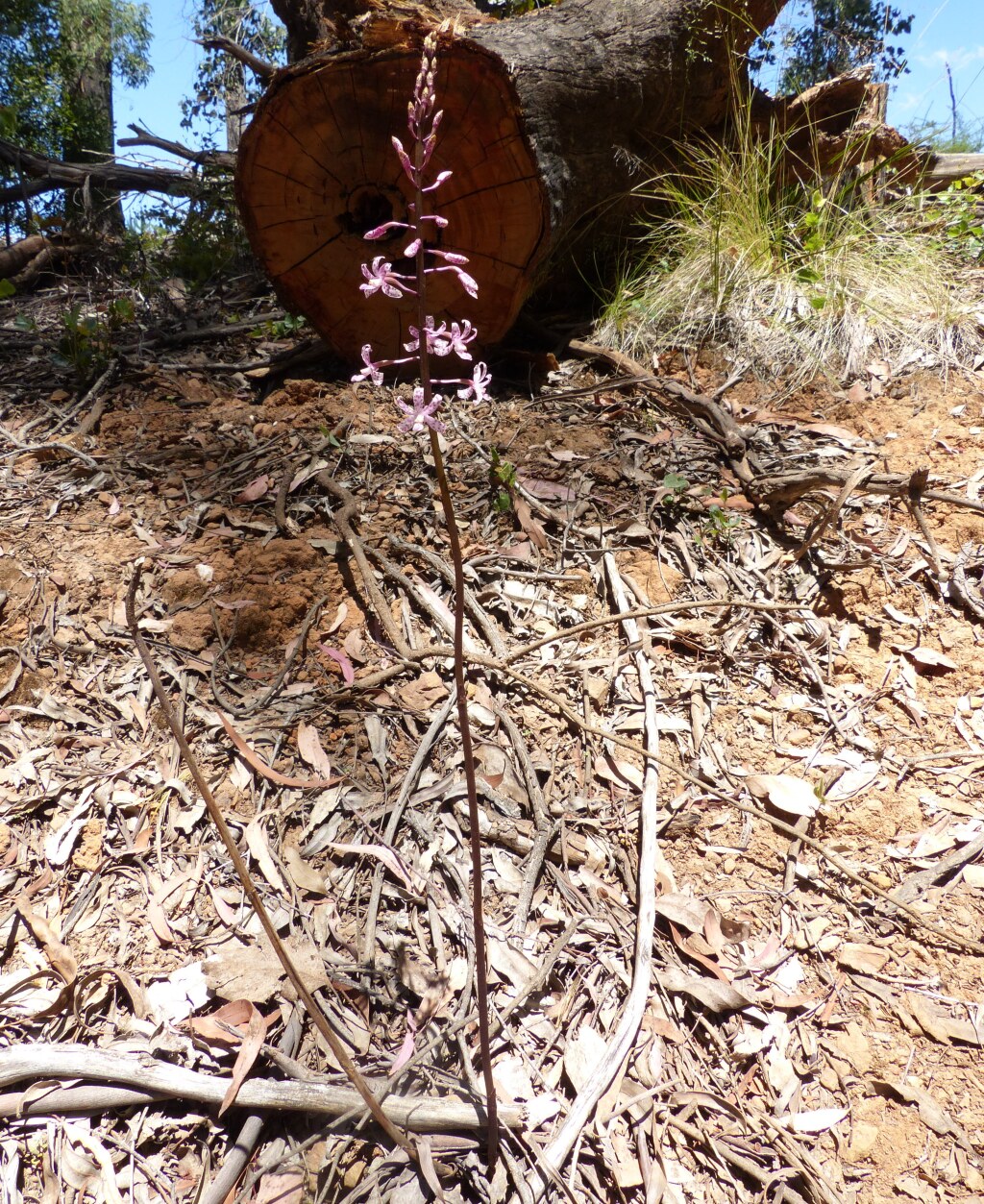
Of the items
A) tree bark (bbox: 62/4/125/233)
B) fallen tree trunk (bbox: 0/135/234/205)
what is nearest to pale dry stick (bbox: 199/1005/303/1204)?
fallen tree trunk (bbox: 0/135/234/205)

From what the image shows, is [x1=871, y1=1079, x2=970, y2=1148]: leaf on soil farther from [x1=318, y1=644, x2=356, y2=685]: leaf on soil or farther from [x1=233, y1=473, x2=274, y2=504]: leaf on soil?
[x1=233, y1=473, x2=274, y2=504]: leaf on soil

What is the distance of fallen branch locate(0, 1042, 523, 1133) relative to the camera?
138 centimetres

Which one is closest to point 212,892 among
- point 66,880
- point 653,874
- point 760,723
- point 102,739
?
point 66,880

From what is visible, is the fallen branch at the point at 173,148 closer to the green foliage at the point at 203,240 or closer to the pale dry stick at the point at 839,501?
the green foliage at the point at 203,240

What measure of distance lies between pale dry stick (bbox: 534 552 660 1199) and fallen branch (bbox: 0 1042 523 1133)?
0.31ft

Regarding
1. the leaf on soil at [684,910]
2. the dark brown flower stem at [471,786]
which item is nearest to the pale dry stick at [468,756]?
the dark brown flower stem at [471,786]

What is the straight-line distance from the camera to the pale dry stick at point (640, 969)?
142cm

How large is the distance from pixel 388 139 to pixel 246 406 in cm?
107

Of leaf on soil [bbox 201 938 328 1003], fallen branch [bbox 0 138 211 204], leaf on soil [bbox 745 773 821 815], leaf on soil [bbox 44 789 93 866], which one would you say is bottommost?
leaf on soil [bbox 201 938 328 1003]

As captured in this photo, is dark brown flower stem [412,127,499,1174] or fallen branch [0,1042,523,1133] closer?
dark brown flower stem [412,127,499,1174]

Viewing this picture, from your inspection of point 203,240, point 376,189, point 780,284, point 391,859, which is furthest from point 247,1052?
point 203,240

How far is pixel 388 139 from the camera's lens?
2650 millimetres

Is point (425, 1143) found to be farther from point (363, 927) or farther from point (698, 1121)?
point (698, 1121)

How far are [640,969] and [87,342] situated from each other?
312cm
